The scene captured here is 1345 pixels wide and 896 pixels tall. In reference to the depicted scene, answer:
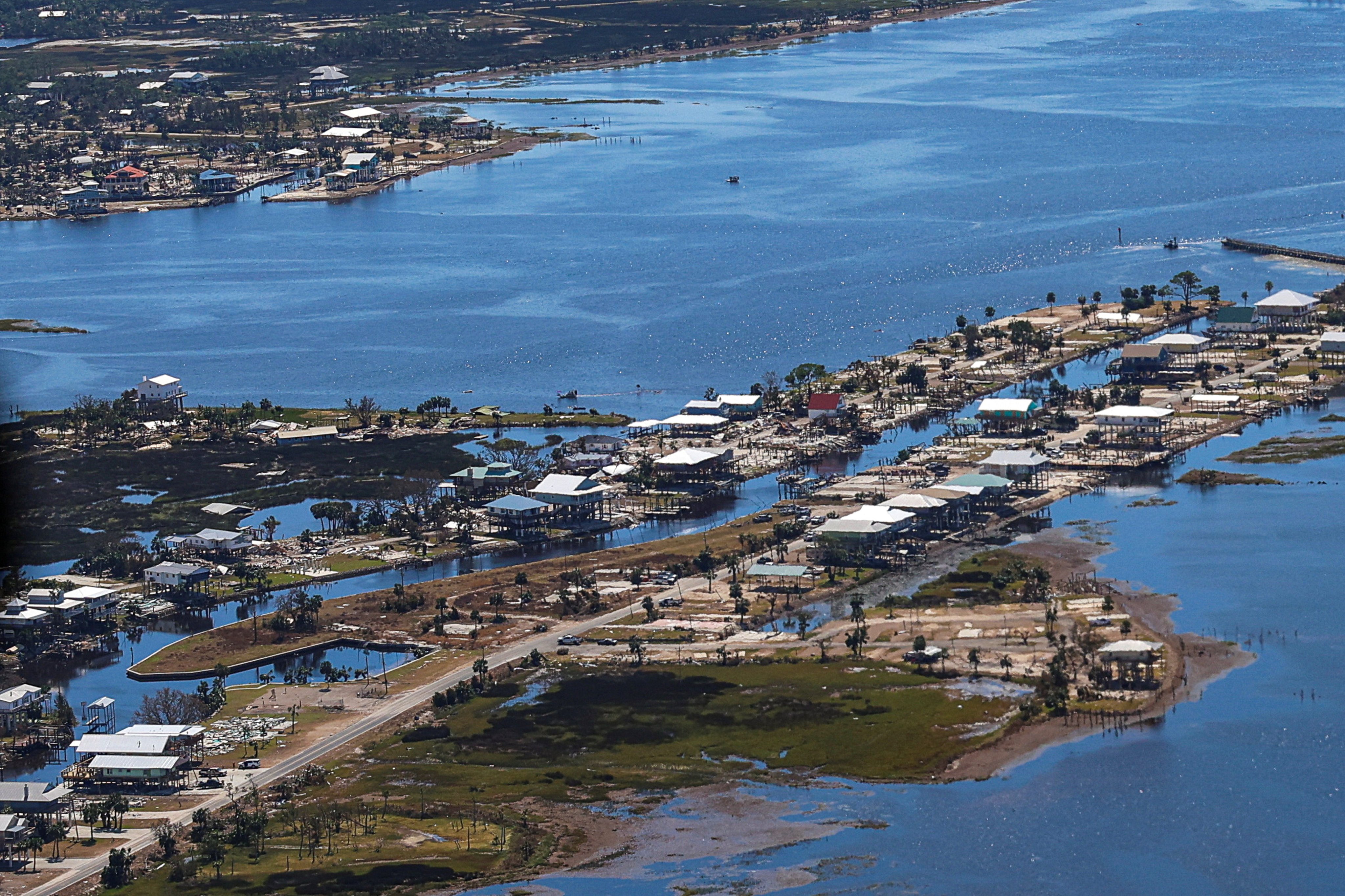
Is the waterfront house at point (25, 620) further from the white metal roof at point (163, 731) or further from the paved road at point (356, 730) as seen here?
the paved road at point (356, 730)

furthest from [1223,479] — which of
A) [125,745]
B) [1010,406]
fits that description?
[125,745]

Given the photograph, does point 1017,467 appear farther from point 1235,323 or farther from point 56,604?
point 56,604

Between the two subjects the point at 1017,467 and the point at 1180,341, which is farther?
the point at 1180,341

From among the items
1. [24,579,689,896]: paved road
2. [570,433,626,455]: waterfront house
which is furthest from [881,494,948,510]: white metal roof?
[570,433,626,455]: waterfront house

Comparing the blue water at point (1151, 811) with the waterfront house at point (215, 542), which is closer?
the blue water at point (1151, 811)

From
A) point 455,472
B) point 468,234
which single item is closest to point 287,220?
point 468,234

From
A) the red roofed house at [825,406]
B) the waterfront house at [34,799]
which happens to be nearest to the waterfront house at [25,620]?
A: the waterfront house at [34,799]

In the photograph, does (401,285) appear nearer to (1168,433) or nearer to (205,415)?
(205,415)
